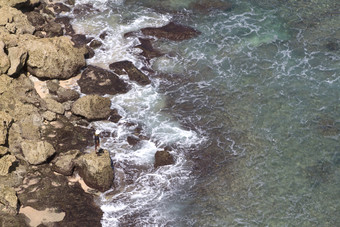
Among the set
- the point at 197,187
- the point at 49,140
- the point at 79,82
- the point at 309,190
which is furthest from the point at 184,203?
the point at 79,82

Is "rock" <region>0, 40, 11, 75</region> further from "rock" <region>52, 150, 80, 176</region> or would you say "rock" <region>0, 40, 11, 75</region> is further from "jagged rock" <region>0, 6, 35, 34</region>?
"rock" <region>52, 150, 80, 176</region>

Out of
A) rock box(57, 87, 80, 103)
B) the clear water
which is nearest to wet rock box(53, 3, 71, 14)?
the clear water

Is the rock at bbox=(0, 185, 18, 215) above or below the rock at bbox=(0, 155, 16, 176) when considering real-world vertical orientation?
below

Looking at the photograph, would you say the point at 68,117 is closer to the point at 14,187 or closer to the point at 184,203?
the point at 14,187

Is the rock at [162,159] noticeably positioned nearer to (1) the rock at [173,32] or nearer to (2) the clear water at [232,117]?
(2) the clear water at [232,117]

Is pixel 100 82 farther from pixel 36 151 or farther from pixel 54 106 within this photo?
pixel 36 151

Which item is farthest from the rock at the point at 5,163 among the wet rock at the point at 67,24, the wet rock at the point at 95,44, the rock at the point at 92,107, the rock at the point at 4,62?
the wet rock at the point at 67,24
